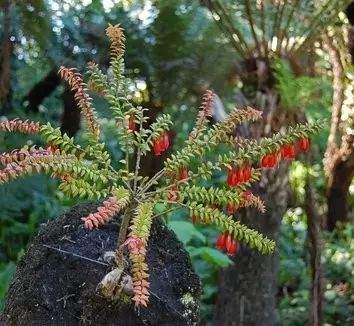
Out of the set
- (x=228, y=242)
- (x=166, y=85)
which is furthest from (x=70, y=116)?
(x=228, y=242)

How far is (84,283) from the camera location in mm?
1162

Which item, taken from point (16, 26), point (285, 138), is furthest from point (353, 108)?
point (285, 138)

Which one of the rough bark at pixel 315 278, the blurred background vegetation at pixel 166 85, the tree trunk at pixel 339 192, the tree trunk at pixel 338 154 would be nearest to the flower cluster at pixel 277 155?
the blurred background vegetation at pixel 166 85

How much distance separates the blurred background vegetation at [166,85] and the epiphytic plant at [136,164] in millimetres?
1576

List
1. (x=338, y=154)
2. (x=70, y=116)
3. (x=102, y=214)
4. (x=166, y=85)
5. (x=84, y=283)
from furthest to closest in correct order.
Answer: (x=338, y=154) < (x=70, y=116) < (x=166, y=85) < (x=84, y=283) < (x=102, y=214)

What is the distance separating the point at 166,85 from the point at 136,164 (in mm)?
2840

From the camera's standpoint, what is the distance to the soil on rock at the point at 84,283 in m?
1.14

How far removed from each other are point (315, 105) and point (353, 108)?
1.74 meters

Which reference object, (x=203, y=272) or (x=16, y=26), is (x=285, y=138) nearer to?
(x=16, y=26)

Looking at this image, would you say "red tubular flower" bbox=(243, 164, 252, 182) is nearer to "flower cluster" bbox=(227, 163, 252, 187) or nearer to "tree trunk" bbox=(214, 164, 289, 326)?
"flower cluster" bbox=(227, 163, 252, 187)

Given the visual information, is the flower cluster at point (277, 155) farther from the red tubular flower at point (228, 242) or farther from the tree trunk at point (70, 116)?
the tree trunk at point (70, 116)

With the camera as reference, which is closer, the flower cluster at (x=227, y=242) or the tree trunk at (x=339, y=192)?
the flower cluster at (x=227, y=242)

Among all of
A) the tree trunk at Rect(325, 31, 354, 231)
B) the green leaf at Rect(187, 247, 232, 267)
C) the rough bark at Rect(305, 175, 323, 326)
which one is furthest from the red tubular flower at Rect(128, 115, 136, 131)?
the tree trunk at Rect(325, 31, 354, 231)

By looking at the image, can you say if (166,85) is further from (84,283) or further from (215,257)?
(84,283)
